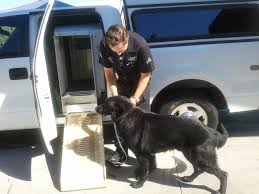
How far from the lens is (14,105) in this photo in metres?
5.71

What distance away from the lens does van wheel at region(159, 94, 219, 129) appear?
5.84 metres

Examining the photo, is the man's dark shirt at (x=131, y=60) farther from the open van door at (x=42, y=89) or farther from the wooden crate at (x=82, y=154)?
the wooden crate at (x=82, y=154)

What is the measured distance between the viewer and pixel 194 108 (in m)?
5.89

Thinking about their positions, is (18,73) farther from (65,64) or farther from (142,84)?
(142,84)

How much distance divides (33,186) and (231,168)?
2267mm

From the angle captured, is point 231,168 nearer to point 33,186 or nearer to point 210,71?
point 210,71

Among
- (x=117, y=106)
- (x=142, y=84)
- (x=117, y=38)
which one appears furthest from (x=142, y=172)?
(x=117, y=38)

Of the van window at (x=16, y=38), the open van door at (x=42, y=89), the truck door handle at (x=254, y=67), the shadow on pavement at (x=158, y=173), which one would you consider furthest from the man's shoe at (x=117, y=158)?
the truck door handle at (x=254, y=67)

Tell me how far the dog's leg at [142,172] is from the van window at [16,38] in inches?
78.4

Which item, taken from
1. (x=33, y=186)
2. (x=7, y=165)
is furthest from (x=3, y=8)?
(x=33, y=186)

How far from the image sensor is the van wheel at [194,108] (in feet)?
19.2

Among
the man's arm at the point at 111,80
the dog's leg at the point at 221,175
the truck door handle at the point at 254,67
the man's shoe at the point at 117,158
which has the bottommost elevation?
the man's shoe at the point at 117,158

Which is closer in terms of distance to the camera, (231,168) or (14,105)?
(231,168)

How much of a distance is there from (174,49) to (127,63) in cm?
100
